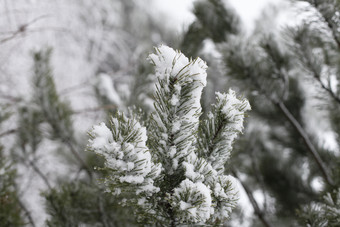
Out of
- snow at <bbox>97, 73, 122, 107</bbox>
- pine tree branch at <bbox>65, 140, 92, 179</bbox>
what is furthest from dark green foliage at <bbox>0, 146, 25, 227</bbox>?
snow at <bbox>97, 73, 122, 107</bbox>

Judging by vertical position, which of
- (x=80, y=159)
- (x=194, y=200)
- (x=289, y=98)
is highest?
(x=289, y=98)

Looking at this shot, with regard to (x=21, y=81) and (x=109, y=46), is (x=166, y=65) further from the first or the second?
(x=109, y=46)

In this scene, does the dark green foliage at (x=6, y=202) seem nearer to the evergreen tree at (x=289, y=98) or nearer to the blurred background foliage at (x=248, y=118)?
the blurred background foliage at (x=248, y=118)

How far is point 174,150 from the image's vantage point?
0.37m

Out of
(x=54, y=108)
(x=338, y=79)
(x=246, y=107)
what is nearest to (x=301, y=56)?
(x=338, y=79)

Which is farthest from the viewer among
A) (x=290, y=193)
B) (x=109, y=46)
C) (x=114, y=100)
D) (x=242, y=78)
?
(x=109, y=46)

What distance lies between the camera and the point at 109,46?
266 centimetres

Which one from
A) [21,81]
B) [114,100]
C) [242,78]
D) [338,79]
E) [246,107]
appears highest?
[21,81]

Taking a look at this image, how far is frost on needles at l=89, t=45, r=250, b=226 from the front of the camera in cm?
32

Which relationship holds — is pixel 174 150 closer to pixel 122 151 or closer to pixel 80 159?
pixel 122 151

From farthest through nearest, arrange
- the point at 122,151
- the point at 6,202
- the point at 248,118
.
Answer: the point at 248,118 < the point at 6,202 < the point at 122,151

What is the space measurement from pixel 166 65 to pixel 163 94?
0.04 metres

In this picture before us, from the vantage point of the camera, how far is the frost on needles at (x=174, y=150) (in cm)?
32

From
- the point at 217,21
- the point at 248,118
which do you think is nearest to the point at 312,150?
the point at 248,118
